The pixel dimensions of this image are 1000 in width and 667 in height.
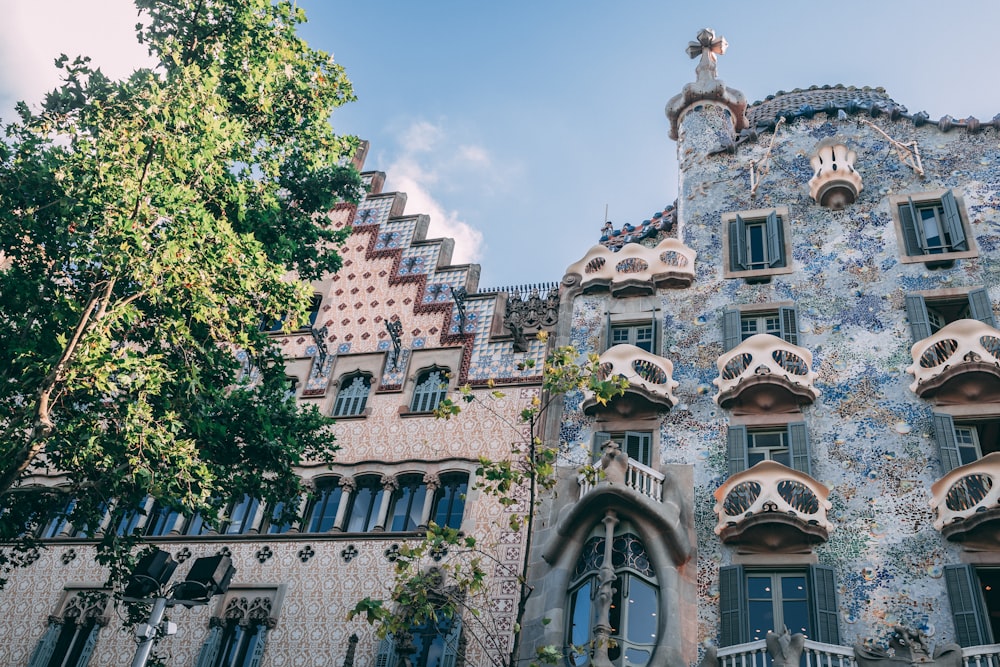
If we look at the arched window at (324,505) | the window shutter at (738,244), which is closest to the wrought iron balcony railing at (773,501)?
the window shutter at (738,244)

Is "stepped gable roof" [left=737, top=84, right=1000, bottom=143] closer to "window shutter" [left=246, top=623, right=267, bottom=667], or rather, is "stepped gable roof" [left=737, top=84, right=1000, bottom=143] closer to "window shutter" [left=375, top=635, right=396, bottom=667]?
"window shutter" [left=375, top=635, right=396, bottom=667]

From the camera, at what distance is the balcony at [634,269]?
2078 centimetres

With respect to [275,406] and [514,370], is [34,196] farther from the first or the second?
[514,370]

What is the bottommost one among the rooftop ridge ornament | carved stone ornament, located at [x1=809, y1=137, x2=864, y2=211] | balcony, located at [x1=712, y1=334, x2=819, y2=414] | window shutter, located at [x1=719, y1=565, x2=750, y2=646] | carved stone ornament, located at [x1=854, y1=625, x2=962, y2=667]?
carved stone ornament, located at [x1=854, y1=625, x2=962, y2=667]

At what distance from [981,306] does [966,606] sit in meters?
6.50

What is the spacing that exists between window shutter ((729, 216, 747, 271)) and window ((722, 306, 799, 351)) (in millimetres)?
1393

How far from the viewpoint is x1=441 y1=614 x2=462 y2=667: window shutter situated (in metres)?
16.1

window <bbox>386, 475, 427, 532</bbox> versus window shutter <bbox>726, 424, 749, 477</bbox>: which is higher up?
window shutter <bbox>726, 424, 749, 477</bbox>

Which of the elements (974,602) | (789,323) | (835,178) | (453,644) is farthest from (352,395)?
(974,602)

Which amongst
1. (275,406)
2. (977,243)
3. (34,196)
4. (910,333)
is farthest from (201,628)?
(977,243)

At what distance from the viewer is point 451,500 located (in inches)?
738

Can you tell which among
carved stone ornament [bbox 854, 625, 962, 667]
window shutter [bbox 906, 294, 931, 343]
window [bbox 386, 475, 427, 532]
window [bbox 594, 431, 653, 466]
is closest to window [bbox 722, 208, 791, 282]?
window shutter [bbox 906, 294, 931, 343]

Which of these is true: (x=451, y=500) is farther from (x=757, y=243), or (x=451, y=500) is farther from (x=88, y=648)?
(x=757, y=243)

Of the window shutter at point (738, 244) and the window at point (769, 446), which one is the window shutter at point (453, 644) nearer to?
the window at point (769, 446)
